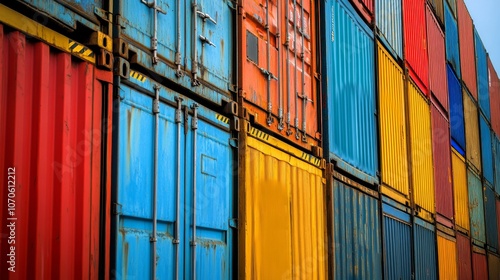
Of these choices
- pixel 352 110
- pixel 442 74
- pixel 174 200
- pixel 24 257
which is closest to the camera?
pixel 24 257

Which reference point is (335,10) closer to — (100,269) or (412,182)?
(412,182)

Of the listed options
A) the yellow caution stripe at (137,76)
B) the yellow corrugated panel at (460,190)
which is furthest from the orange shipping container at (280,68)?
the yellow corrugated panel at (460,190)

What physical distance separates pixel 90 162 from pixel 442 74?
17.1 m

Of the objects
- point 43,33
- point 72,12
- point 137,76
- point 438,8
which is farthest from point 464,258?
point 43,33

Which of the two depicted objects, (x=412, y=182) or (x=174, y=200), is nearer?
(x=174, y=200)

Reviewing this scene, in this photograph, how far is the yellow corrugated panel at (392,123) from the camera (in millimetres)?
13797

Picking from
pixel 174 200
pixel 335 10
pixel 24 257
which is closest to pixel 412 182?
pixel 335 10

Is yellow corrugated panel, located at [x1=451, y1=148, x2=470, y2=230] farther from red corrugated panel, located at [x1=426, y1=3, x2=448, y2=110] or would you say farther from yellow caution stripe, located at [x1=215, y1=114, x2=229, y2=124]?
yellow caution stripe, located at [x1=215, y1=114, x2=229, y2=124]

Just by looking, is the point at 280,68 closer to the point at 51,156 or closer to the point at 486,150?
the point at 51,156

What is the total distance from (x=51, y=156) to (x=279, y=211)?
4325 mm

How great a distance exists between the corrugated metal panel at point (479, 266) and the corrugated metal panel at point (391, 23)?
9.54m

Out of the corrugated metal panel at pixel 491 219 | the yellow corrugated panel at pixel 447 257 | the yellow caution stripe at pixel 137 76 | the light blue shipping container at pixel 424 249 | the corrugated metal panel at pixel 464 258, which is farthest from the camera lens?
the corrugated metal panel at pixel 491 219

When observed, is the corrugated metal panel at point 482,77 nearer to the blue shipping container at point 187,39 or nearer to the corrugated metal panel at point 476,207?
the corrugated metal panel at point 476,207

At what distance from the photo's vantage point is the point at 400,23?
16.2 m
